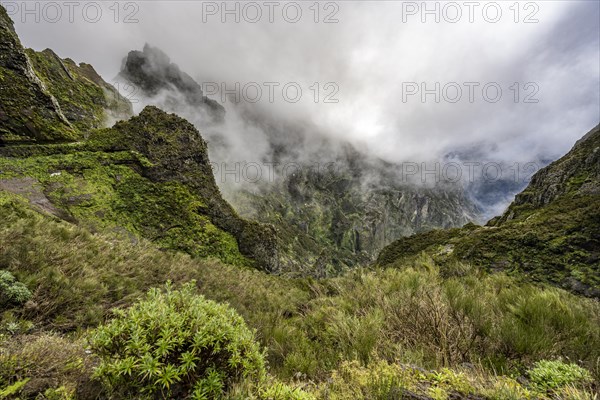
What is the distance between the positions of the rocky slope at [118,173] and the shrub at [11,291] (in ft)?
35.3

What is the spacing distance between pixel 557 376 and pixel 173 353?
12.8 ft

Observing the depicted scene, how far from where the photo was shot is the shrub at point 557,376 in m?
2.63

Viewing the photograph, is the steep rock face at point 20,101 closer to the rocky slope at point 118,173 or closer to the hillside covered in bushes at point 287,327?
the rocky slope at point 118,173

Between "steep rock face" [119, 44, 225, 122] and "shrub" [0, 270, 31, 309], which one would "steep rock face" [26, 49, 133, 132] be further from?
"steep rock face" [119, 44, 225, 122]

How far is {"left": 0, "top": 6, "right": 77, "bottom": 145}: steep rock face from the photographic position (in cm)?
1666

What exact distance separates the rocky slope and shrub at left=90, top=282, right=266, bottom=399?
14.5 metres

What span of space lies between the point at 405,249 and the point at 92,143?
1342 inches

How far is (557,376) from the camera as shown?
268 cm

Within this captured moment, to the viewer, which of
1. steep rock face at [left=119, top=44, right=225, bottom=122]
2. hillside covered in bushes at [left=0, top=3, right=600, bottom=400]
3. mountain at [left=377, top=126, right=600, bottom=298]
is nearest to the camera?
hillside covered in bushes at [left=0, top=3, right=600, bottom=400]

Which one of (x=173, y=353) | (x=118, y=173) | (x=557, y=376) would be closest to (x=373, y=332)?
(x=557, y=376)

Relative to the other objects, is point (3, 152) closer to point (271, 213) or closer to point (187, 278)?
point (187, 278)

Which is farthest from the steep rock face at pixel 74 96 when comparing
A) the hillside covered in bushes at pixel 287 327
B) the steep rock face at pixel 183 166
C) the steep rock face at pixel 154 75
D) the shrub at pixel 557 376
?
the steep rock face at pixel 154 75

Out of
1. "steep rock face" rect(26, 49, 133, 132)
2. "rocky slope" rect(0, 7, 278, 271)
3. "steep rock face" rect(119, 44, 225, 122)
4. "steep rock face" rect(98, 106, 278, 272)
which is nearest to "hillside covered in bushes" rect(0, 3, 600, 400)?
"rocky slope" rect(0, 7, 278, 271)

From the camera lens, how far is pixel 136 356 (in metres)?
2.51
